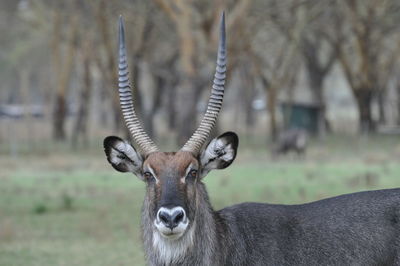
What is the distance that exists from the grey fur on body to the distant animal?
23.4 metres

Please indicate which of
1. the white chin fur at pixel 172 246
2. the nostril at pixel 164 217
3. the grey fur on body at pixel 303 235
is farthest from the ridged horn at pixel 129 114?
the nostril at pixel 164 217

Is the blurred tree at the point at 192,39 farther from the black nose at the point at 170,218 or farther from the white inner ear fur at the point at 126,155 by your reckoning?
the black nose at the point at 170,218

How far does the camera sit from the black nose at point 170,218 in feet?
21.4

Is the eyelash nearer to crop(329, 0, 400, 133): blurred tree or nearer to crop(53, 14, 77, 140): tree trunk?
crop(329, 0, 400, 133): blurred tree

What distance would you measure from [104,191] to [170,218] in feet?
45.4

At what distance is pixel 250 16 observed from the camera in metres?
28.9

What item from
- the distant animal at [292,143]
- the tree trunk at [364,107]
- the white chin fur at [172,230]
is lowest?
the white chin fur at [172,230]

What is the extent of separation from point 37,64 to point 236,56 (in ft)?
123

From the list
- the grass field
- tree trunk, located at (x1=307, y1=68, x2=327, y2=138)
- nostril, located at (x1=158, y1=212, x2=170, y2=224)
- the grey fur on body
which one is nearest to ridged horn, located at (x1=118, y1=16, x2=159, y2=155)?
the grey fur on body

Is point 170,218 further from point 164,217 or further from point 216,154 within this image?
point 216,154

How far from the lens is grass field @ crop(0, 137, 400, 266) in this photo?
43.0 ft

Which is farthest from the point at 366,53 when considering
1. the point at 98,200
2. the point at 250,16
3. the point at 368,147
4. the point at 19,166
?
the point at 98,200

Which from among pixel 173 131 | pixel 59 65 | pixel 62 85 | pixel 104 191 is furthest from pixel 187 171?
pixel 173 131

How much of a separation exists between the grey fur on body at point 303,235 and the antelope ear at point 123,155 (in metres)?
0.35
